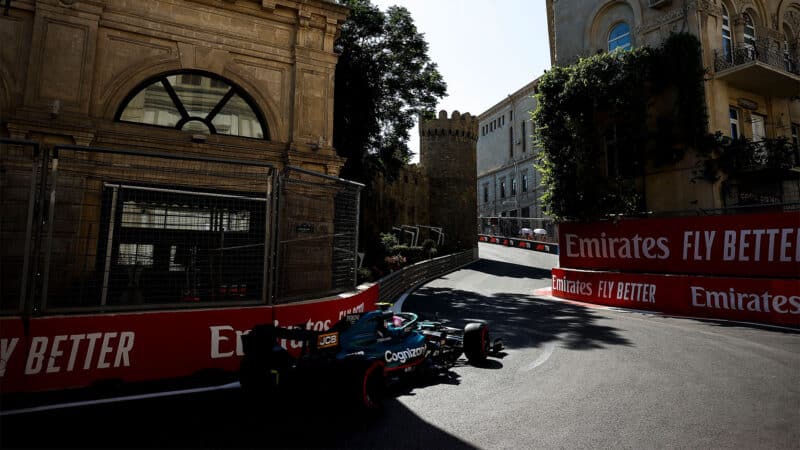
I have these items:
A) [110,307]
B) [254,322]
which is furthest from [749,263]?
[110,307]

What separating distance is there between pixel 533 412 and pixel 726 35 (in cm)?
1971

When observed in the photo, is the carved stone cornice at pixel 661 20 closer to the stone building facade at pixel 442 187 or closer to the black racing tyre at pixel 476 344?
the black racing tyre at pixel 476 344

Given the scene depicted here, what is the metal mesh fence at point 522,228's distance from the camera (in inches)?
1463

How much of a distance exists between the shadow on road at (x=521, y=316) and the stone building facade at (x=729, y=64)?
6993 mm

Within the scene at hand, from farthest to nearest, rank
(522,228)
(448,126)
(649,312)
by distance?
(522,228)
(448,126)
(649,312)

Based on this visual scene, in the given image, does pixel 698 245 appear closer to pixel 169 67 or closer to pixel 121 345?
pixel 121 345

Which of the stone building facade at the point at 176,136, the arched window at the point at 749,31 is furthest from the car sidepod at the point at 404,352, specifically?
the arched window at the point at 749,31

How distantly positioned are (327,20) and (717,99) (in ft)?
47.9

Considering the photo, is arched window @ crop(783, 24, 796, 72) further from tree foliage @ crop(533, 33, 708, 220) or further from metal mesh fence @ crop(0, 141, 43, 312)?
metal mesh fence @ crop(0, 141, 43, 312)

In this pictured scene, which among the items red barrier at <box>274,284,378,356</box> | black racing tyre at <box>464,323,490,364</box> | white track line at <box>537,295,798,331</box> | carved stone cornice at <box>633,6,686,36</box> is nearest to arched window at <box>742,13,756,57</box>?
carved stone cornice at <box>633,6,686,36</box>

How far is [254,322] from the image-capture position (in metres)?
5.58

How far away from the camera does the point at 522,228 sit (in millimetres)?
44156

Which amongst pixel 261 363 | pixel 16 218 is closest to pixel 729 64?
pixel 261 363

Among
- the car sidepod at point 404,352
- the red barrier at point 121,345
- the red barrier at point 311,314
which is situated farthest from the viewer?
the red barrier at point 311,314
